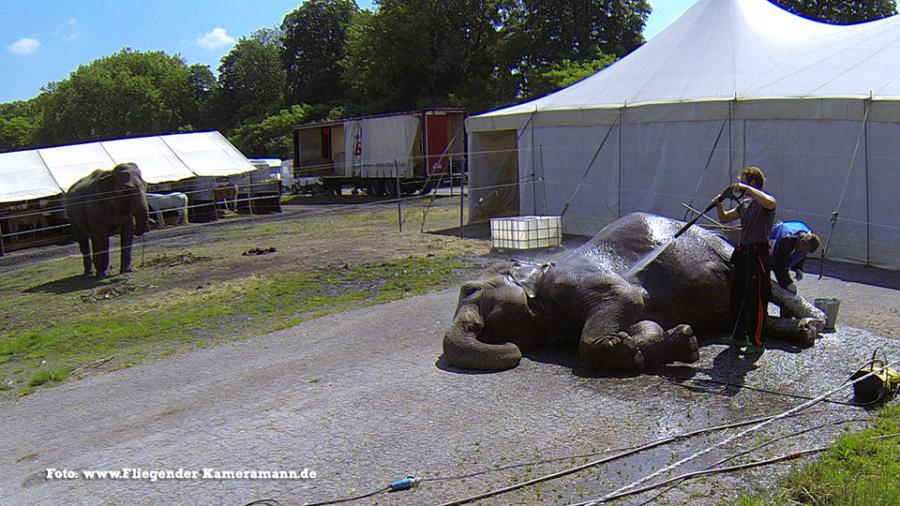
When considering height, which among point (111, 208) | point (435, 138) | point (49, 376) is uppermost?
point (435, 138)

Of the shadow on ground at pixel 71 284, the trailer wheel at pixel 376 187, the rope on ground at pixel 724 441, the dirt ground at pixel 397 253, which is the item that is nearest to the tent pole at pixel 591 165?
the dirt ground at pixel 397 253

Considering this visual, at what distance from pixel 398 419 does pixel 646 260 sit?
105 inches

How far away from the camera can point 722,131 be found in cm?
1340

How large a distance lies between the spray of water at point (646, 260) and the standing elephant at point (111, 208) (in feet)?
34.2

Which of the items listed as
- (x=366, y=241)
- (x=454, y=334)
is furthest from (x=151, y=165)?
(x=454, y=334)

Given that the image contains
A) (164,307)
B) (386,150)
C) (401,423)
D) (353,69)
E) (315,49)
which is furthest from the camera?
(315,49)

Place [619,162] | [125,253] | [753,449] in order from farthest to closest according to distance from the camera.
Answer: [619,162]
[125,253]
[753,449]

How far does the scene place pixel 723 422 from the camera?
203 inches

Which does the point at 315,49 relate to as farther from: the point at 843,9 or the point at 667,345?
the point at 667,345

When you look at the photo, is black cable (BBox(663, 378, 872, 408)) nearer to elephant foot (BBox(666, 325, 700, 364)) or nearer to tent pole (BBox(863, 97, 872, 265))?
elephant foot (BBox(666, 325, 700, 364))

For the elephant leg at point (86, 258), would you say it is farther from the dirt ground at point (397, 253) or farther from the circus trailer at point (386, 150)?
the circus trailer at point (386, 150)

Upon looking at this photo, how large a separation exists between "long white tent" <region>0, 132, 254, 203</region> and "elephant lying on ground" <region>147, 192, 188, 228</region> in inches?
21.5

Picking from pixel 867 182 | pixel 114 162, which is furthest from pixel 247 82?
pixel 867 182

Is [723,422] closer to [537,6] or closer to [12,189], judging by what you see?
[12,189]
